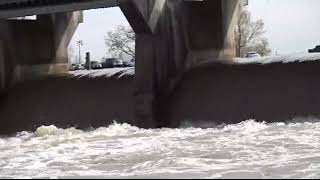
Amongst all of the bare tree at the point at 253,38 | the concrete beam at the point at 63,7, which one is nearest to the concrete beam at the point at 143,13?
the concrete beam at the point at 63,7

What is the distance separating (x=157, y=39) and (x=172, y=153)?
9.25m

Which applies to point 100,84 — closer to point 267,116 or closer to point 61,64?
point 61,64

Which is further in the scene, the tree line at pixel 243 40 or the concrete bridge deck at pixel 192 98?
the tree line at pixel 243 40

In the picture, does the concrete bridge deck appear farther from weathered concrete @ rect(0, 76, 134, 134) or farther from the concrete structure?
the concrete structure

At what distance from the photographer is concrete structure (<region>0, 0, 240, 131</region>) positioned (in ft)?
69.8

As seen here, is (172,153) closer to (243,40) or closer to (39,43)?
(39,43)

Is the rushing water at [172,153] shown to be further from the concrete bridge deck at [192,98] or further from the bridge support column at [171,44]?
the bridge support column at [171,44]

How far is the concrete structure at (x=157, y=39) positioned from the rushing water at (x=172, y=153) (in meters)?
2.47

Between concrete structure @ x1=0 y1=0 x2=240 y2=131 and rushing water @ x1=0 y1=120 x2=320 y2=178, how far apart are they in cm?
247

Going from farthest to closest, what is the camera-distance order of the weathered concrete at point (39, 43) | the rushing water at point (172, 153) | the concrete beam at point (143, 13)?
the weathered concrete at point (39, 43) → the concrete beam at point (143, 13) → the rushing water at point (172, 153)

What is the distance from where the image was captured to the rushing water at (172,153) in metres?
10.4

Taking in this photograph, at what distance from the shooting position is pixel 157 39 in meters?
21.8

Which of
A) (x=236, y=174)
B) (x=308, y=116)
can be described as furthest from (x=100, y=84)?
(x=236, y=174)

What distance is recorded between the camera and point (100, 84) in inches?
947
